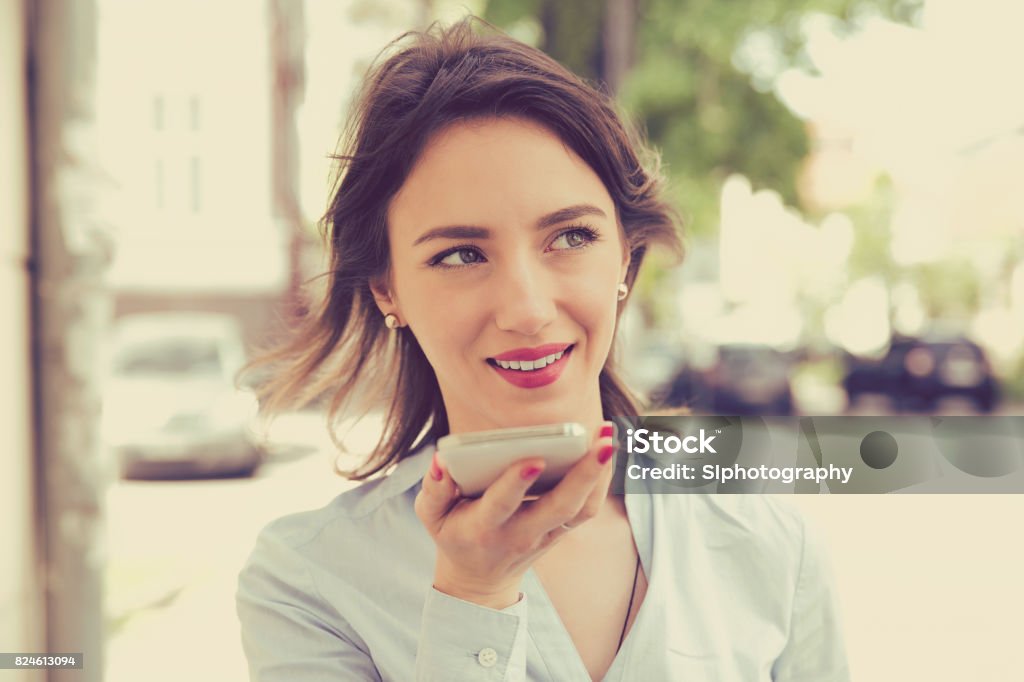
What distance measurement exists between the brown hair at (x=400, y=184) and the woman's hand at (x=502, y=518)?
0.52m

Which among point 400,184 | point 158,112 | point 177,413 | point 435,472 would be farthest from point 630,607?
point 158,112

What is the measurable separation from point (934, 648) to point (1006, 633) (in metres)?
0.23

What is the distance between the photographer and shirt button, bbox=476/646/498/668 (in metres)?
1.14

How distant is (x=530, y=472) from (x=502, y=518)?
7 cm

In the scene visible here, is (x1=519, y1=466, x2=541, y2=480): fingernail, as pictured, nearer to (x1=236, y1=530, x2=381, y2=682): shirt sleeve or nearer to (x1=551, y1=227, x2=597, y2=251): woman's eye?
(x1=551, y1=227, x2=597, y2=251): woman's eye

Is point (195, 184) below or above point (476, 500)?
above

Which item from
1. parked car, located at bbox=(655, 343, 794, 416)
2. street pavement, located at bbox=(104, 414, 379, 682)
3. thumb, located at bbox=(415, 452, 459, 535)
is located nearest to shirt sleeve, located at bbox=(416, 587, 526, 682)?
thumb, located at bbox=(415, 452, 459, 535)

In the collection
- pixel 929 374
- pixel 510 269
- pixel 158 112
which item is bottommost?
pixel 510 269

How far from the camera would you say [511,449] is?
99cm

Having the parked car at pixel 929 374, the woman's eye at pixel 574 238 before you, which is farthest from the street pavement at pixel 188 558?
the parked car at pixel 929 374

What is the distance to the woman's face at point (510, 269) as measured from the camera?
4.10 ft

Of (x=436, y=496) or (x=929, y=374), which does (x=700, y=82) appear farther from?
(x=929, y=374)

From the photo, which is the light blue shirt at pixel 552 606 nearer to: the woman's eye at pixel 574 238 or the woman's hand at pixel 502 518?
the woman's hand at pixel 502 518

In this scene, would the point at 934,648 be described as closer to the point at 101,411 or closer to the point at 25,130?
the point at 101,411
